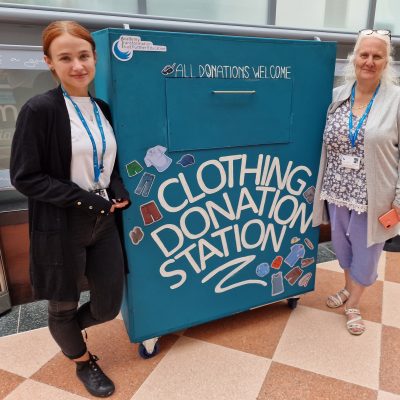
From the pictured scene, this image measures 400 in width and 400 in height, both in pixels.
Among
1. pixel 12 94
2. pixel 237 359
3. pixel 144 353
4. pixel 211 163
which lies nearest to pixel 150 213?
pixel 211 163

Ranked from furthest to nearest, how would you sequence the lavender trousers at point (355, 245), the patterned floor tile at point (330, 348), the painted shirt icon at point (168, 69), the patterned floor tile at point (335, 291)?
the patterned floor tile at point (335, 291)
the lavender trousers at point (355, 245)
the patterned floor tile at point (330, 348)
the painted shirt icon at point (168, 69)

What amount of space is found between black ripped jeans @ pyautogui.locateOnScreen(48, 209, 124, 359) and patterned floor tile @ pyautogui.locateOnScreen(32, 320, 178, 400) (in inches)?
8.2

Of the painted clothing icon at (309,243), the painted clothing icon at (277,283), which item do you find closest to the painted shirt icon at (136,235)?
the painted clothing icon at (277,283)

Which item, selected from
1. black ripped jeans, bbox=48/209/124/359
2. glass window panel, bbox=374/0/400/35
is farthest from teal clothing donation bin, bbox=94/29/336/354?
glass window panel, bbox=374/0/400/35

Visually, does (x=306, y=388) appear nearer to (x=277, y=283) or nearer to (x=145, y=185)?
(x=277, y=283)

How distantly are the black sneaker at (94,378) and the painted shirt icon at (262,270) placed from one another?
80cm

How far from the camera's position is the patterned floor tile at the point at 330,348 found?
1.57 meters

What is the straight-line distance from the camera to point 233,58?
1.44 m

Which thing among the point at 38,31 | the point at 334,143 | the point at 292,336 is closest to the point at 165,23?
the point at 38,31

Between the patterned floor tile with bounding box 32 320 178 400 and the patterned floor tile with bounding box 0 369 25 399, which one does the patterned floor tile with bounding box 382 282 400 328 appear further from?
the patterned floor tile with bounding box 0 369 25 399

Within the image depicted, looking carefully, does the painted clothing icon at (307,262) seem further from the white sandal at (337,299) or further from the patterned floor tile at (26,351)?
the patterned floor tile at (26,351)

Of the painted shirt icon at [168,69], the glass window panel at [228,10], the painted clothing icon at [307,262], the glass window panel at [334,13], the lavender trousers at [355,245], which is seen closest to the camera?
the painted shirt icon at [168,69]

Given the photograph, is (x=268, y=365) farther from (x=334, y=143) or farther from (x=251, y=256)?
(x=334, y=143)

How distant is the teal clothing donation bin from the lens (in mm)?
1342
